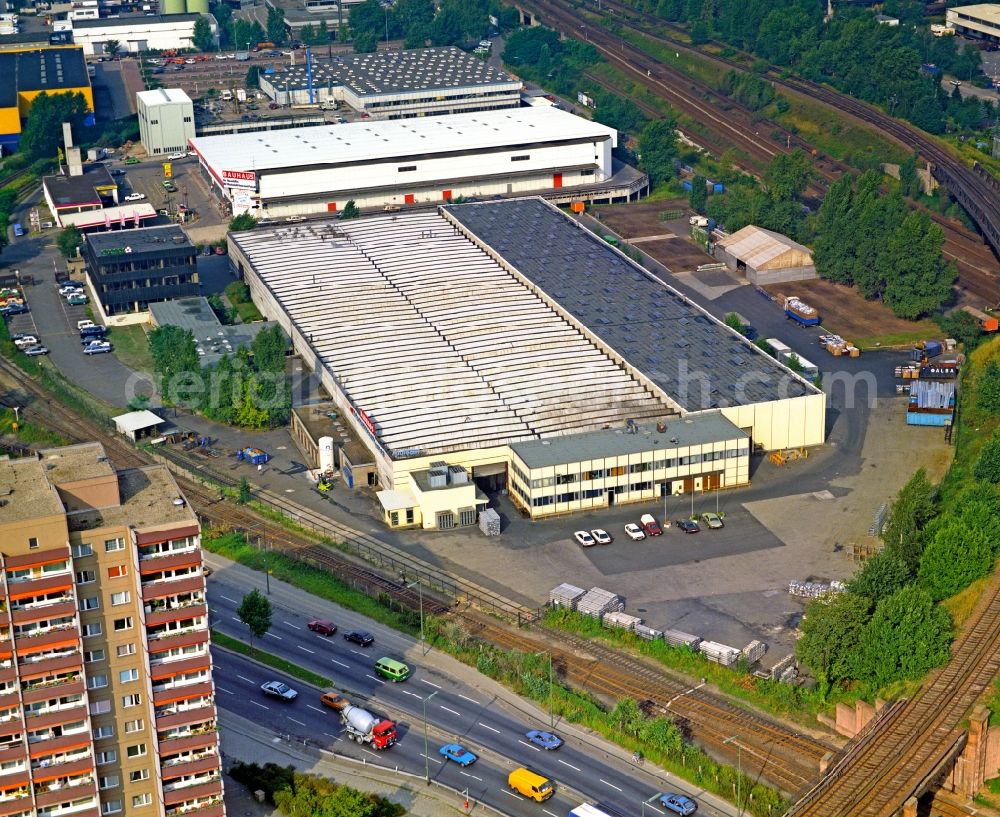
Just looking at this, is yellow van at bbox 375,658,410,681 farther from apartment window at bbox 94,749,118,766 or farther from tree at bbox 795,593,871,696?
tree at bbox 795,593,871,696

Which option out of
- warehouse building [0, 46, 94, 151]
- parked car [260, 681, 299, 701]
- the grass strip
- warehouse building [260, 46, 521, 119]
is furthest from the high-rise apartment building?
warehouse building [260, 46, 521, 119]

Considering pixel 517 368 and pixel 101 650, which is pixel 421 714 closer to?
pixel 101 650

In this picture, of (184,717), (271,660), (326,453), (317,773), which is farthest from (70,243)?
(184,717)

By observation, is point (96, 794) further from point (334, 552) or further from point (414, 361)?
point (414, 361)

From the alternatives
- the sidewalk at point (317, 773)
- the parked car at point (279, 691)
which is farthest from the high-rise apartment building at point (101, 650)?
the parked car at point (279, 691)

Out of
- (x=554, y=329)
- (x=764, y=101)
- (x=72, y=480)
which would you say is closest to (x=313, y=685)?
(x=72, y=480)
